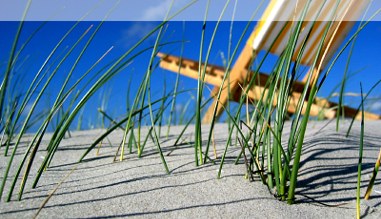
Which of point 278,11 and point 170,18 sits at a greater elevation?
point 278,11

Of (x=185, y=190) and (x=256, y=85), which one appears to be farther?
(x=256, y=85)

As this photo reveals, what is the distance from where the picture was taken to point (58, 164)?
42.6 inches

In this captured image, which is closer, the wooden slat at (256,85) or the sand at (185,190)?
the sand at (185,190)

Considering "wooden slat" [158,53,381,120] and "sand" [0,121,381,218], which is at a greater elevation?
"wooden slat" [158,53,381,120]

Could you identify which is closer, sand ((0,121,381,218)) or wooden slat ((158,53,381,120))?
sand ((0,121,381,218))

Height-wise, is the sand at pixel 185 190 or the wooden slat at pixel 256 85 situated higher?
the wooden slat at pixel 256 85

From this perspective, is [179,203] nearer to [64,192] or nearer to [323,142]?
[64,192]

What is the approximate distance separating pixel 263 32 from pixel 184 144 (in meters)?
1.94

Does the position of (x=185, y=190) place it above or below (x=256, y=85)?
below

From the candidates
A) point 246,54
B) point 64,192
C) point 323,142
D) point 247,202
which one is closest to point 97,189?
point 64,192

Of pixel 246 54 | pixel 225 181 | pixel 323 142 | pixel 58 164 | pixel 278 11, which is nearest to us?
pixel 225 181

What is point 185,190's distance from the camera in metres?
0.85

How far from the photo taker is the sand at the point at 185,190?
75 centimetres

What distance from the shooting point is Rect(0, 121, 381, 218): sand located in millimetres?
752
